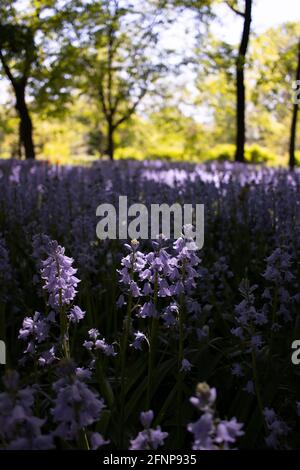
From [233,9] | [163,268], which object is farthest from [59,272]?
[233,9]

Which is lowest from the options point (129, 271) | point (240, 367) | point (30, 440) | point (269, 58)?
point (240, 367)

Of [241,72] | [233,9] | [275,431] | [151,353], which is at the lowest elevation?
[275,431]

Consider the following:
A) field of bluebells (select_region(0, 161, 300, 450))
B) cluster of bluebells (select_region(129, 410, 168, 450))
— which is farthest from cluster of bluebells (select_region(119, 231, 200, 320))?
cluster of bluebells (select_region(129, 410, 168, 450))

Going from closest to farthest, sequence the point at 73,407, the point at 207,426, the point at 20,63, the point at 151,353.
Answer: the point at 207,426 < the point at 73,407 < the point at 151,353 < the point at 20,63

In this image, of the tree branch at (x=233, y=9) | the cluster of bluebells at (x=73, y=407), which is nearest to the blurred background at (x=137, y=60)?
the tree branch at (x=233, y=9)

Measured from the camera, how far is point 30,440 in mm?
1304

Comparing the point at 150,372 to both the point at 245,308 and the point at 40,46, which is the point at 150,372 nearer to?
the point at 245,308

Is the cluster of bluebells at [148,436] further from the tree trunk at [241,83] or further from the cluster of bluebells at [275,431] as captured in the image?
the tree trunk at [241,83]

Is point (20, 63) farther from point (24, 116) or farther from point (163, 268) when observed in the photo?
point (163, 268)

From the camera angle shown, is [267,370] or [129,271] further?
[267,370]
